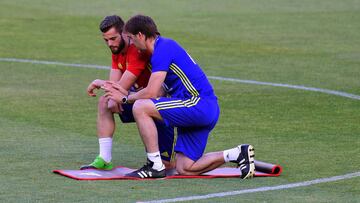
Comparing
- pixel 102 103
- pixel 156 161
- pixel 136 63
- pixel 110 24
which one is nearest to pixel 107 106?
pixel 102 103

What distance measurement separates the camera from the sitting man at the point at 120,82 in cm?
1081

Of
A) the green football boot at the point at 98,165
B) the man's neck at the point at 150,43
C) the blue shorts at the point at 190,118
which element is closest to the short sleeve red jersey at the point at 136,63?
the man's neck at the point at 150,43

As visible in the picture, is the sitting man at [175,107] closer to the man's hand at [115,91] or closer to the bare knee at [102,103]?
the man's hand at [115,91]

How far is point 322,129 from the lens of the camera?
1320 cm

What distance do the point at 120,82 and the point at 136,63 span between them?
0.24 metres

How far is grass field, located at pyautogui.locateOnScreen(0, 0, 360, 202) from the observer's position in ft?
32.9

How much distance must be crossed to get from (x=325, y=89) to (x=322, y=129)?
3.44m

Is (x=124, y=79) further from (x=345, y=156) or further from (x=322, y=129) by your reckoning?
(x=322, y=129)

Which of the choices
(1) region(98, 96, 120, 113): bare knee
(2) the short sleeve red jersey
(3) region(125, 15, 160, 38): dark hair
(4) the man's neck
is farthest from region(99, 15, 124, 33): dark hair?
(1) region(98, 96, 120, 113): bare knee

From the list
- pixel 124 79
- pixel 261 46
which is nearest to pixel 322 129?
pixel 124 79

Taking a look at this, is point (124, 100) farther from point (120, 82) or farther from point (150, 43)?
point (150, 43)

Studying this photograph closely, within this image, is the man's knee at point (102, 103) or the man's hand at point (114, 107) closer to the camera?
the man's hand at point (114, 107)

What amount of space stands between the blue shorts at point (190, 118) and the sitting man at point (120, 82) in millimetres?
431

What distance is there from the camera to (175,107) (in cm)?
1041
